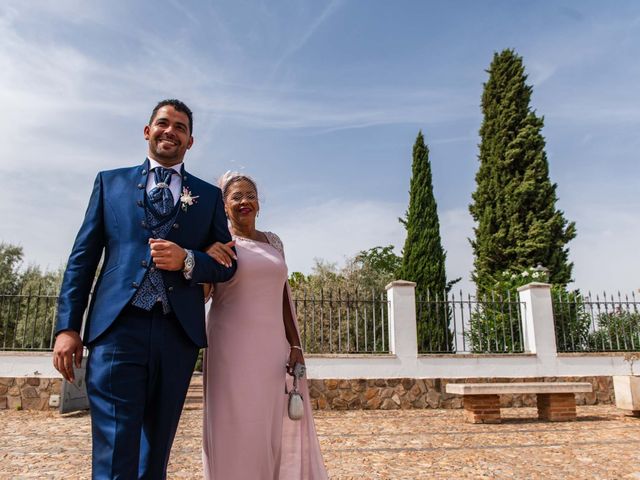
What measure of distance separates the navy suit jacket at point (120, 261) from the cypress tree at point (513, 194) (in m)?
16.6

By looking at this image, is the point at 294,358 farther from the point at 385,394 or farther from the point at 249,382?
the point at 385,394

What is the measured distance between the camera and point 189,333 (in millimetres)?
1850

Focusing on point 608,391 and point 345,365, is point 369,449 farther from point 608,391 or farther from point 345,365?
point 608,391

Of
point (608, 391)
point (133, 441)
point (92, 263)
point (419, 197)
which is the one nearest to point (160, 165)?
point (92, 263)

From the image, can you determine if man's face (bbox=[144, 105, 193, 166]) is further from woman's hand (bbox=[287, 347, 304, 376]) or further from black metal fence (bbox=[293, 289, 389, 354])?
black metal fence (bbox=[293, 289, 389, 354])

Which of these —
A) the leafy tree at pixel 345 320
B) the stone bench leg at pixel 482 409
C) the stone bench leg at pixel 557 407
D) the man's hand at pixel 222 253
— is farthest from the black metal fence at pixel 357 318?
the man's hand at pixel 222 253

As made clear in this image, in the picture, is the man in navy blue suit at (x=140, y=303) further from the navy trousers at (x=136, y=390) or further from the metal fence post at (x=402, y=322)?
the metal fence post at (x=402, y=322)

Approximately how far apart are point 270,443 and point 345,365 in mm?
6931

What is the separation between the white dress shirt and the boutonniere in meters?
0.02

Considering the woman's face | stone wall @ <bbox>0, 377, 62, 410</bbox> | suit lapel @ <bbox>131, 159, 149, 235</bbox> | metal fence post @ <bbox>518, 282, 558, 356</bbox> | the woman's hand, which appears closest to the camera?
suit lapel @ <bbox>131, 159, 149, 235</bbox>

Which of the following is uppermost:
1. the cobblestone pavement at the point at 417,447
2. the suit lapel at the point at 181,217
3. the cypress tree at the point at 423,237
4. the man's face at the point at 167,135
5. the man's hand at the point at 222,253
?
the cypress tree at the point at 423,237

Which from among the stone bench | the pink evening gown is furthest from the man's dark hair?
the stone bench

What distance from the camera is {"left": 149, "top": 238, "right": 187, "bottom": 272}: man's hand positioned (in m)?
1.81

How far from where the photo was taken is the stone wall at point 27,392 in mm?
8484
